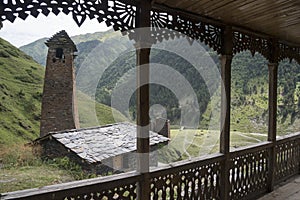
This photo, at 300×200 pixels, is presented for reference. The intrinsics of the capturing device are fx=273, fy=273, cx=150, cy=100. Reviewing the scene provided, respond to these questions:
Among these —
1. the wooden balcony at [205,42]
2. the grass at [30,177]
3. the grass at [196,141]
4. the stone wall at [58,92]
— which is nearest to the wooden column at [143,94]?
the wooden balcony at [205,42]

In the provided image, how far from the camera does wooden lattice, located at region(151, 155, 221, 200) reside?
268cm

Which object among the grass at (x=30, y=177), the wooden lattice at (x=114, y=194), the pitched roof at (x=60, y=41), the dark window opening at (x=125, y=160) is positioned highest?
the pitched roof at (x=60, y=41)

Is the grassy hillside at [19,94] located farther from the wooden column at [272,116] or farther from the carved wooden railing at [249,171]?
the wooden column at [272,116]

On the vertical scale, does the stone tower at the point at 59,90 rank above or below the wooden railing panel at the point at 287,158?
above

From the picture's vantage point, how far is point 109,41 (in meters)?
8.87

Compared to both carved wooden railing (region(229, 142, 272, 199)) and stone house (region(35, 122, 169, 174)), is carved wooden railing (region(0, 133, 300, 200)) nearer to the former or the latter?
carved wooden railing (region(229, 142, 272, 199))

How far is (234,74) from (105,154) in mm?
7104

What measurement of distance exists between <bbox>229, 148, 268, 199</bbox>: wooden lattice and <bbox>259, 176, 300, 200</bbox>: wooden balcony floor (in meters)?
0.16

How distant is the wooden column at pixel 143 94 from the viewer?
2420 millimetres

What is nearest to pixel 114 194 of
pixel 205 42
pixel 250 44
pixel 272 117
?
pixel 205 42

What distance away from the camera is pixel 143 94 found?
2445mm

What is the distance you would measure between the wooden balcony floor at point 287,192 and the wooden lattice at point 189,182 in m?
1.17

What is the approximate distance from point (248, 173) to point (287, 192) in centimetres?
84

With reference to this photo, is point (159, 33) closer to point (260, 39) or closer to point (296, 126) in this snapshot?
point (260, 39)
